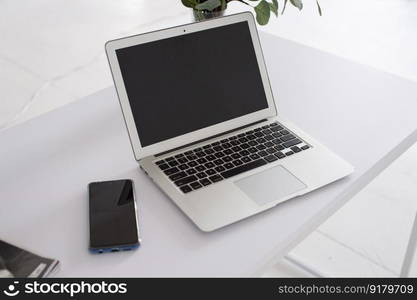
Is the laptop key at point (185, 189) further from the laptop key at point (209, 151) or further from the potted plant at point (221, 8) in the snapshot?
the potted plant at point (221, 8)

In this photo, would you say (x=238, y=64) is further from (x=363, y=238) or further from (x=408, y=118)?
(x=363, y=238)

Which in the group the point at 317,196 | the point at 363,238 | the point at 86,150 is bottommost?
the point at 363,238

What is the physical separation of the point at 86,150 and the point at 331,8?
3051 mm

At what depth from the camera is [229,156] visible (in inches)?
40.6

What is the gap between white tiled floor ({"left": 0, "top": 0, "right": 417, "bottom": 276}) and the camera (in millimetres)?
2578

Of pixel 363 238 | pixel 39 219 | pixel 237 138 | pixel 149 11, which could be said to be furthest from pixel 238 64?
pixel 149 11

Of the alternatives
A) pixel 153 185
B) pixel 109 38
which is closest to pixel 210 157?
pixel 153 185

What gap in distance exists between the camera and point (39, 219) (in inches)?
36.3

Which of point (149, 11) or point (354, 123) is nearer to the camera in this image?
point (354, 123)

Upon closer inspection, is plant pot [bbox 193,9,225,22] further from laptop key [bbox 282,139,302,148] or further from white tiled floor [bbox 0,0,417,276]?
white tiled floor [bbox 0,0,417,276]

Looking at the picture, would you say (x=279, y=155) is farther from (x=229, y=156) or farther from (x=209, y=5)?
(x=209, y=5)

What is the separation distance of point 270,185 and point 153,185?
22 centimetres

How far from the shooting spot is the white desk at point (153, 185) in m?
0.85

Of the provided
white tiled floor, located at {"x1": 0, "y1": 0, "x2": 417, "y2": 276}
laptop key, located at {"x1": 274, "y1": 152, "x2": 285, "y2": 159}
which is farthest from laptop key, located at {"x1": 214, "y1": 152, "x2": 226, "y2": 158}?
white tiled floor, located at {"x1": 0, "y1": 0, "x2": 417, "y2": 276}
